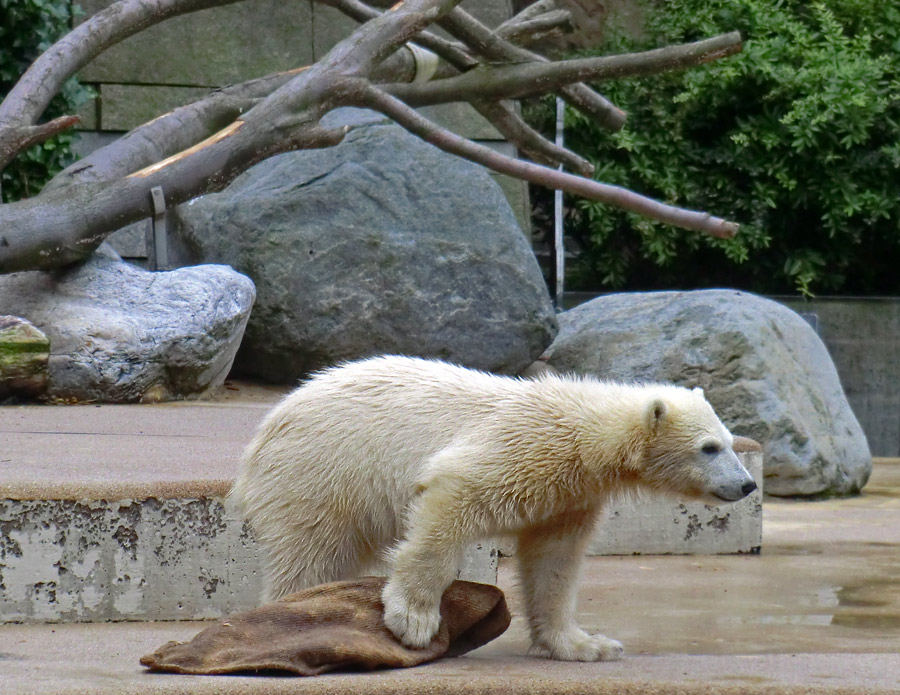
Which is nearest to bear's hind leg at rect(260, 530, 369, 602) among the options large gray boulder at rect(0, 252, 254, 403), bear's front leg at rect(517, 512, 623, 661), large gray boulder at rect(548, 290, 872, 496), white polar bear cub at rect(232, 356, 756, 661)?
white polar bear cub at rect(232, 356, 756, 661)

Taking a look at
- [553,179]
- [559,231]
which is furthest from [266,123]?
[559,231]

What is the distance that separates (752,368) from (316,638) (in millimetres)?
4490

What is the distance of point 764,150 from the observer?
10.5m

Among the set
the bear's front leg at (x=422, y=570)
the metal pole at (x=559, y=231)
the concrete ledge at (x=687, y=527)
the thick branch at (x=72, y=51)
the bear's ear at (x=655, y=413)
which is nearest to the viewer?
the bear's front leg at (x=422, y=570)

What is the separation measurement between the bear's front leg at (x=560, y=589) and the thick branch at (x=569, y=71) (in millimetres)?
4199

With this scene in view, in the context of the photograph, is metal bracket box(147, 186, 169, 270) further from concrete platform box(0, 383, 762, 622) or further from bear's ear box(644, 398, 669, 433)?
bear's ear box(644, 398, 669, 433)

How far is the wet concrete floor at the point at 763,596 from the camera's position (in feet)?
12.2

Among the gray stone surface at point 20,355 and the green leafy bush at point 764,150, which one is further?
the green leafy bush at point 764,150

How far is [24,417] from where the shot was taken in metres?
5.40

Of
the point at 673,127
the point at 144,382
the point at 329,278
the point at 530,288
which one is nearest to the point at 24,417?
the point at 144,382

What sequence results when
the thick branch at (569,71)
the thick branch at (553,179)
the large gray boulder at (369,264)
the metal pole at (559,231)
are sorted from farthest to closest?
the metal pole at (559,231) < the large gray boulder at (369,264) < the thick branch at (569,71) < the thick branch at (553,179)

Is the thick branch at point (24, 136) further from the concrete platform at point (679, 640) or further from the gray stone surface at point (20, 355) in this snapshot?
the concrete platform at point (679, 640)

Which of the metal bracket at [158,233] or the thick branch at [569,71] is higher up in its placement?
the thick branch at [569,71]

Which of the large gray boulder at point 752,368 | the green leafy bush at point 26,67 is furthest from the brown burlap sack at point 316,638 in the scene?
the green leafy bush at point 26,67
